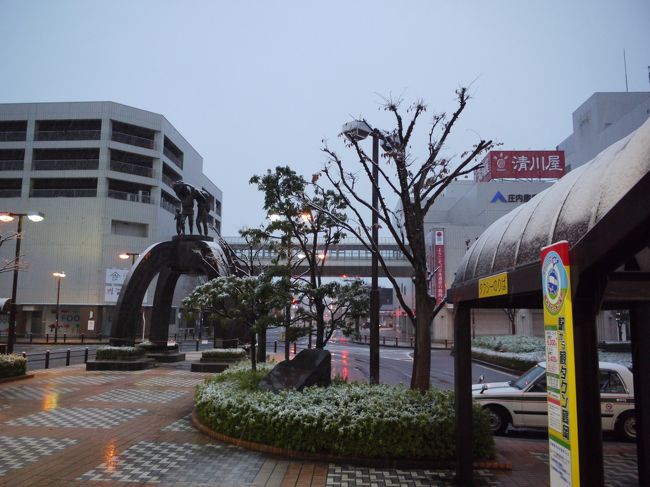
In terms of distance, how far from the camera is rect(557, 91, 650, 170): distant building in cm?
3964

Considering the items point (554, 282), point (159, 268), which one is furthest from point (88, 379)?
point (554, 282)

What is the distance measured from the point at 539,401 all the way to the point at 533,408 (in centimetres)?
19

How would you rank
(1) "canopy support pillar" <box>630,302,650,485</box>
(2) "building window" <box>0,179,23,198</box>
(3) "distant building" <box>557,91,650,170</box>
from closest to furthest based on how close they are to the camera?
(1) "canopy support pillar" <box>630,302,650,485</box>, (3) "distant building" <box>557,91,650,170</box>, (2) "building window" <box>0,179,23,198</box>

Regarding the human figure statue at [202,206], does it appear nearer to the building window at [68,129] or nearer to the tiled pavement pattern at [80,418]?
the tiled pavement pattern at [80,418]

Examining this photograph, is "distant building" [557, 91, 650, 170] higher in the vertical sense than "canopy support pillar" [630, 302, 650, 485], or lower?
higher

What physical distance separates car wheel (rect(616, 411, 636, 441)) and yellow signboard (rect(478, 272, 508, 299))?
584 cm

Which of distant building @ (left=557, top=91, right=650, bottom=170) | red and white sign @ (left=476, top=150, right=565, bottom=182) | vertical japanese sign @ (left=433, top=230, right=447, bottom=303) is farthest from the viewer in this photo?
red and white sign @ (left=476, top=150, right=565, bottom=182)

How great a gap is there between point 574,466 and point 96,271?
48.2 meters

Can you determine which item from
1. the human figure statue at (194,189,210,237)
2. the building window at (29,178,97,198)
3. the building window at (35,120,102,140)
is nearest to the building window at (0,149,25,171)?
the building window at (29,178,97,198)

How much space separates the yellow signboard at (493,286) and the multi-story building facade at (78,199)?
44.7 metres

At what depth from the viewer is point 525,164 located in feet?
150

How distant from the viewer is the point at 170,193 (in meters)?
53.9

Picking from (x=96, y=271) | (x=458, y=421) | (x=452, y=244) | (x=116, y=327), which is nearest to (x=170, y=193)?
(x=96, y=271)

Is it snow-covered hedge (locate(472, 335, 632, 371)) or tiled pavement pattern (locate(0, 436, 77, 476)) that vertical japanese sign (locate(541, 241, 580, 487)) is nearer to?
tiled pavement pattern (locate(0, 436, 77, 476))
